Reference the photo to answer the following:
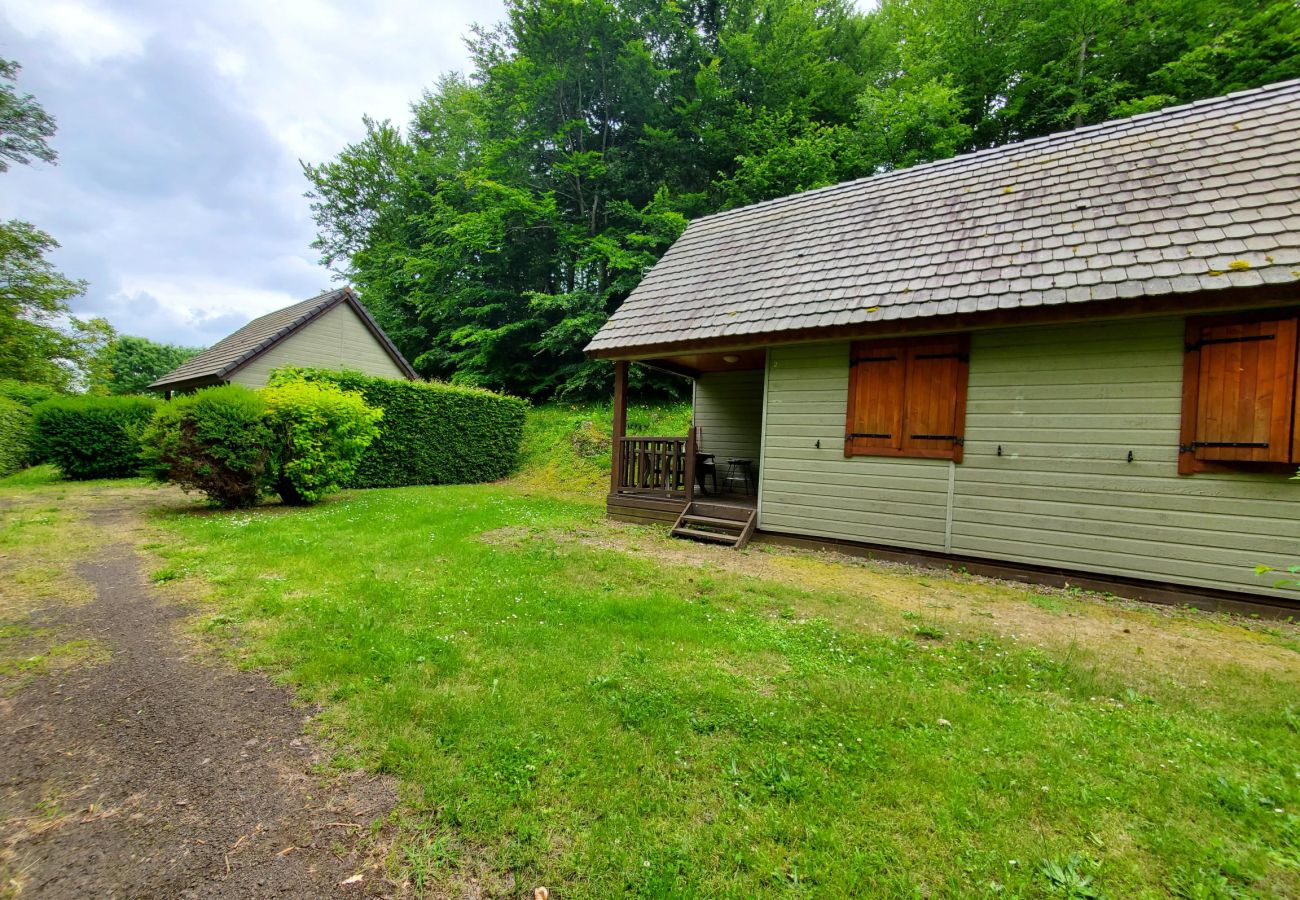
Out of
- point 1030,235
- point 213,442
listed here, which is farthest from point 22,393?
point 1030,235

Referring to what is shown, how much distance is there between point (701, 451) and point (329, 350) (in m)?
13.8

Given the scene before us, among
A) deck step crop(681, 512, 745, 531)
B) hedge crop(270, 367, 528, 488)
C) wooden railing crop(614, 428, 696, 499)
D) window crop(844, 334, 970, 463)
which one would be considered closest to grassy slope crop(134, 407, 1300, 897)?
window crop(844, 334, 970, 463)

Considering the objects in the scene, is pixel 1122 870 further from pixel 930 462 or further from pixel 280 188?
pixel 280 188

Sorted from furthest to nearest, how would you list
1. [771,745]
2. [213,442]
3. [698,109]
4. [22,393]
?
[698,109] < [22,393] < [213,442] < [771,745]

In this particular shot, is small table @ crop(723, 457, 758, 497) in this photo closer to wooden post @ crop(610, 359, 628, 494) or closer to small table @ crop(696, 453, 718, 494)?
small table @ crop(696, 453, 718, 494)

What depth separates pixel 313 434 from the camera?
323 inches

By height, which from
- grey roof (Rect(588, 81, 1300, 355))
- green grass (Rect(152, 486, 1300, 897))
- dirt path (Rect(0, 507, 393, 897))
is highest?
grey roof (Rect(588, 81, 1300, 355))

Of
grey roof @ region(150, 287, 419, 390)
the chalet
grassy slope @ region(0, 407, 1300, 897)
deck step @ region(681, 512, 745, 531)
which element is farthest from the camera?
grey roof @ region(150, 287, 419, 390)

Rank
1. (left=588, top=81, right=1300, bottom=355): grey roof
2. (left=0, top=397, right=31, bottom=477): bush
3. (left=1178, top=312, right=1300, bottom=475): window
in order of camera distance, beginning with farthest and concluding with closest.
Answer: (left=0, top=397, right=31, bottom=477): bush → (left=588, top=81, right=1300, bottom=355): grey roof → (left=1178, top=312, right=1300, bottom=475): window

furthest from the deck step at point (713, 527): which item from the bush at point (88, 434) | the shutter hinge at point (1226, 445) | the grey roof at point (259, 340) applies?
the grey roof at point (259, 340)

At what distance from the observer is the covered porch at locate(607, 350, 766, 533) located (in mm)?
7531

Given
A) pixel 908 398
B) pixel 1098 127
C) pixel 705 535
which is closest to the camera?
pixel 908 398

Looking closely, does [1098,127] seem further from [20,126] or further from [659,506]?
[20,126]

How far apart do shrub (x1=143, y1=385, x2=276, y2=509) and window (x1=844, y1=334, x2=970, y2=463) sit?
8.88m
